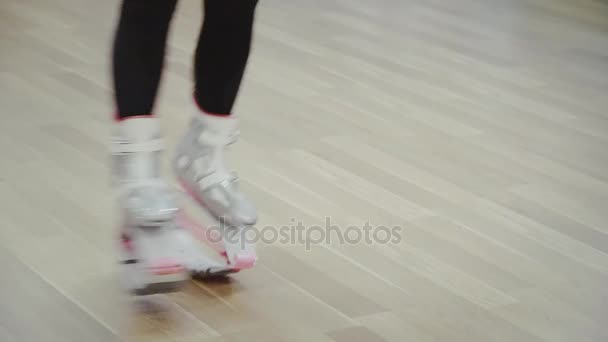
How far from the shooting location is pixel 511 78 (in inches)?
115

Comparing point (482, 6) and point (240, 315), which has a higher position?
point (482, 6)

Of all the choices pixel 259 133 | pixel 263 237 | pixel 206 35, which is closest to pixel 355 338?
pixel 263 237

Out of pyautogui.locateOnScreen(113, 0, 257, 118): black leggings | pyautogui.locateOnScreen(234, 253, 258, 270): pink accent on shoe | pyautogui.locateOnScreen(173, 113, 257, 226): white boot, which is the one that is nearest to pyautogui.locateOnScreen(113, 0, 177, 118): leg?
pyautogui.locateOnScreen(113, 0, 257, 118): black leggings

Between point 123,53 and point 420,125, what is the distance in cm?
116

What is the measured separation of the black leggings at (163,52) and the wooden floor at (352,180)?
297 millimetres

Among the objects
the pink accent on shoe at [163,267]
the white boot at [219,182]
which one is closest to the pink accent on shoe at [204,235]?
the white boot at [219,182]

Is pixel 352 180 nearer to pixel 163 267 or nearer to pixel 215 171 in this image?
pixel 215 171

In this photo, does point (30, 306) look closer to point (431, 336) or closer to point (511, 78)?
point (431, 336)

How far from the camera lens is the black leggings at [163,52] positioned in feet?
4.60


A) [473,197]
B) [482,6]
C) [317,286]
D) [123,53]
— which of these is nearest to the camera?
[123,53]

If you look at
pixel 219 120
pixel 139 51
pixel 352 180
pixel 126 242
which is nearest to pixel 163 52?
pixel 139 51

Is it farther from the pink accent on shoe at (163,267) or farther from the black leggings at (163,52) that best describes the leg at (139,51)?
the pink accent on shoe at (163,267)

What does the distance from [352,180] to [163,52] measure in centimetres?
72

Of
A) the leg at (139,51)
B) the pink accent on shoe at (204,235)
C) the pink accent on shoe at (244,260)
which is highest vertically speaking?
the leg at (139,51)
